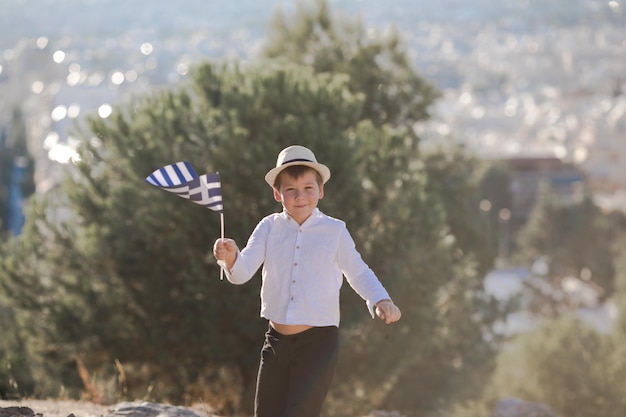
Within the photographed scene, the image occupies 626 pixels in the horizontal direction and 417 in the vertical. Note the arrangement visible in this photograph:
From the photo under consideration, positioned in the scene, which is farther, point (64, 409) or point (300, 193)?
point (64, 409)

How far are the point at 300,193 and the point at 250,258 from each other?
314 millimetres

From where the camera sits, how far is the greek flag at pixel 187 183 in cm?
434

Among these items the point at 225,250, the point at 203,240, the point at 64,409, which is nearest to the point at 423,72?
the point at 203,240

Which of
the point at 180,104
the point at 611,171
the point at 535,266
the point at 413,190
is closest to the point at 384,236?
the point at 413,190

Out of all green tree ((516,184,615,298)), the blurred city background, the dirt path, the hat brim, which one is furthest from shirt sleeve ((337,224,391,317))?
green tree ((516,184,615,298))

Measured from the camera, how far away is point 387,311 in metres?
4.38

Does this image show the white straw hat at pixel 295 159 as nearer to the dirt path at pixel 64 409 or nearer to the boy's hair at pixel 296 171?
the boy's hair at pixel 296 171

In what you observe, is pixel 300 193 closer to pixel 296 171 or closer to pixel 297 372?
pixel 296 171

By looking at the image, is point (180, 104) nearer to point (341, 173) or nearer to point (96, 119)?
point (96, 119)

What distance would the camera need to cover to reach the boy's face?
4.49 metres

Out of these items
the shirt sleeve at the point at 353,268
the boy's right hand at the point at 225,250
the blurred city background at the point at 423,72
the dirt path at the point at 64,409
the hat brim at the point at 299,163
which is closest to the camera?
the boy's right hand at the point at 225,250

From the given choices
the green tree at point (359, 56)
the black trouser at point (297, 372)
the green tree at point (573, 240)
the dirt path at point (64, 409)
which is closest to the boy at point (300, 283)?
the black trouser at point (297, 372)

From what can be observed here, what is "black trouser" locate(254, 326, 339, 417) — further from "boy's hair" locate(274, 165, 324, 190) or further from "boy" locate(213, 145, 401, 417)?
"boy's hair" locate(274, 165, 324, 190)

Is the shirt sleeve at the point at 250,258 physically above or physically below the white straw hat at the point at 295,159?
below
